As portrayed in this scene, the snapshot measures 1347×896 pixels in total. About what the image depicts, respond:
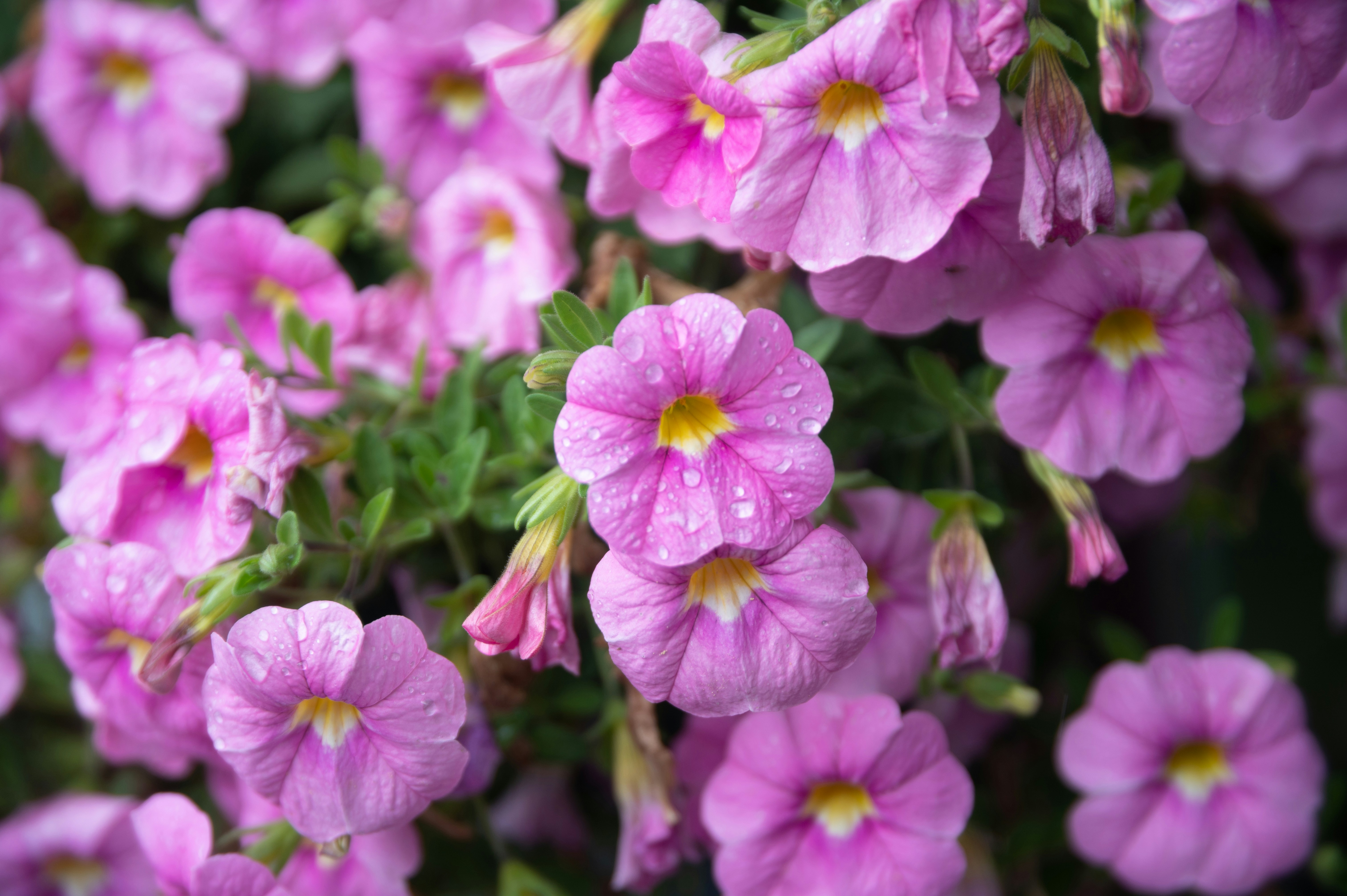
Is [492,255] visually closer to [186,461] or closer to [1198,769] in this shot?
[186,461]

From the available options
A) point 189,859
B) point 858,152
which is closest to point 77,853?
point 189,859

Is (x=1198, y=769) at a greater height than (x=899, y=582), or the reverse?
(x=899, y=582)

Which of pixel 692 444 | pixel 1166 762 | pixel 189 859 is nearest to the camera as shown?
pixel 692 444

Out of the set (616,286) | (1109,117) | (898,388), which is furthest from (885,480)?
(1109,117)

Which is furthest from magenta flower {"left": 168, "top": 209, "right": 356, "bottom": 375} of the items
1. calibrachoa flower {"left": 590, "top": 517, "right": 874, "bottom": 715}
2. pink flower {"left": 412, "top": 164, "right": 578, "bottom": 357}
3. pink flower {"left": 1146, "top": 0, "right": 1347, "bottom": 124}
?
pink flower {"left": 1146, "top": 0, "right": 1347, "bottom": 124}

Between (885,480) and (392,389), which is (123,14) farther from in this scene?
(885,480)

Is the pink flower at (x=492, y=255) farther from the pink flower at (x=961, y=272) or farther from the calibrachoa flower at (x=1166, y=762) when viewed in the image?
the calibrachoa flower at (x=1166, y=762)

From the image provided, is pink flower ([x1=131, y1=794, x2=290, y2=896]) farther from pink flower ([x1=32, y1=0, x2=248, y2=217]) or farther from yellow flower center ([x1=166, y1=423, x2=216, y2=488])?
pink flower ([x1=32, y1=0, x2=248, y2=217])
